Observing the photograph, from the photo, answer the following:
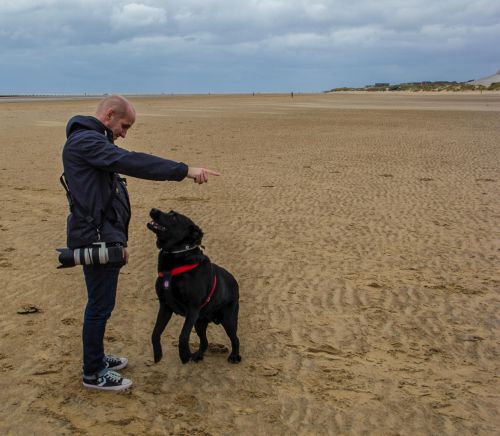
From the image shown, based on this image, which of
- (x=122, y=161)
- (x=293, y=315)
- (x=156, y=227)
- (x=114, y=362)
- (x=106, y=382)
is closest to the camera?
(x=122, y=161)

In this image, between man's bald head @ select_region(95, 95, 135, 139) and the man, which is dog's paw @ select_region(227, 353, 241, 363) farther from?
man's bald head @ select_region(95, 95, 135, 139)

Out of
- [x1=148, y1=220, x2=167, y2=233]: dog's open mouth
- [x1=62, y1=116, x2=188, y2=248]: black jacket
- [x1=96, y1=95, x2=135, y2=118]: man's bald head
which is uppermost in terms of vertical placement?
[x1=96, y1=95, x2=135, y2=118]: man's bald head

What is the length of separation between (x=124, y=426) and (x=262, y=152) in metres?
15.0

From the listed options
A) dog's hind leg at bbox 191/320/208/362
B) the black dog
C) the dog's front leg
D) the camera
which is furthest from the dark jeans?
dog's hind leg at bbox 191/320/208/362

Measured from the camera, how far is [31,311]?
5.67 meters

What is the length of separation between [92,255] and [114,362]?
1304 millimetres

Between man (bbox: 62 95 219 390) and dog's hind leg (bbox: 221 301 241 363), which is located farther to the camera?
dog's hind leg (bbox: 221 301 241 363)

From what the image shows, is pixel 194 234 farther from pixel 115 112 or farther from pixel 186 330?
pixel 115 112

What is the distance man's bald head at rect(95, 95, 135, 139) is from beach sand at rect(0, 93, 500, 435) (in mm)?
2082

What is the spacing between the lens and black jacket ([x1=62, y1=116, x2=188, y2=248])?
11.6 ft

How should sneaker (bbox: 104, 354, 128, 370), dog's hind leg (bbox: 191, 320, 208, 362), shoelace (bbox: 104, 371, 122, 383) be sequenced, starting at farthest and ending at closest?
dog's hind leg (bbox: 191, 320, 208, 362) → sneaker (bbox: 104, 354, 128, 370) → shoelace (bbox: 104, 371, 122, 383)

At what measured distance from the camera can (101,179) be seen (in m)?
3.70

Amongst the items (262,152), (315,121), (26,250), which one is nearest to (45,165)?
(262,152)

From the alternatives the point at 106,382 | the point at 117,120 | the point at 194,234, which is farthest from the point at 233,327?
the point at 117,120
